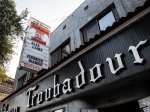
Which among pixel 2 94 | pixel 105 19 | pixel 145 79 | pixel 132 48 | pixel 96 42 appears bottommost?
pixel 145 79

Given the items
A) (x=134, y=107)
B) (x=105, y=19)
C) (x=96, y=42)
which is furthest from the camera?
(x=105, y=19)

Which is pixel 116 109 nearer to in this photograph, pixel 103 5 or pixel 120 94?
pixel 120 94

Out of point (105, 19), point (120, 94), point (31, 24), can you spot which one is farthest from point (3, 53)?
point (120, 94)

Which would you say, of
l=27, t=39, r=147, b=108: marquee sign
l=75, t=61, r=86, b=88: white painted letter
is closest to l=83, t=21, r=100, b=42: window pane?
l=27, t=39, r=147, b=108: marquee sign

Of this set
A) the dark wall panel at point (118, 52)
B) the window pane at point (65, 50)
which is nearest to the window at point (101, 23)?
the window pane at point (65, 50)

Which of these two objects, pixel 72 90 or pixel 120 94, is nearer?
pixel 120 94

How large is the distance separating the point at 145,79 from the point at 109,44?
5.69 feet

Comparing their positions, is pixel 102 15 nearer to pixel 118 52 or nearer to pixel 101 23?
pixel 101 23

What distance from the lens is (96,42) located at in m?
5.01

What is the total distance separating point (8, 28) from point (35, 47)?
2.50 metres

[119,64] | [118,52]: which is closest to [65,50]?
[118,52]

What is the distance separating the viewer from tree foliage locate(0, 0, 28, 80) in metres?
8.48

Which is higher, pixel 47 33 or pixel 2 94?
pixel 47 33

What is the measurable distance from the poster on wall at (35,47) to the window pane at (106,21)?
4.31 metres
